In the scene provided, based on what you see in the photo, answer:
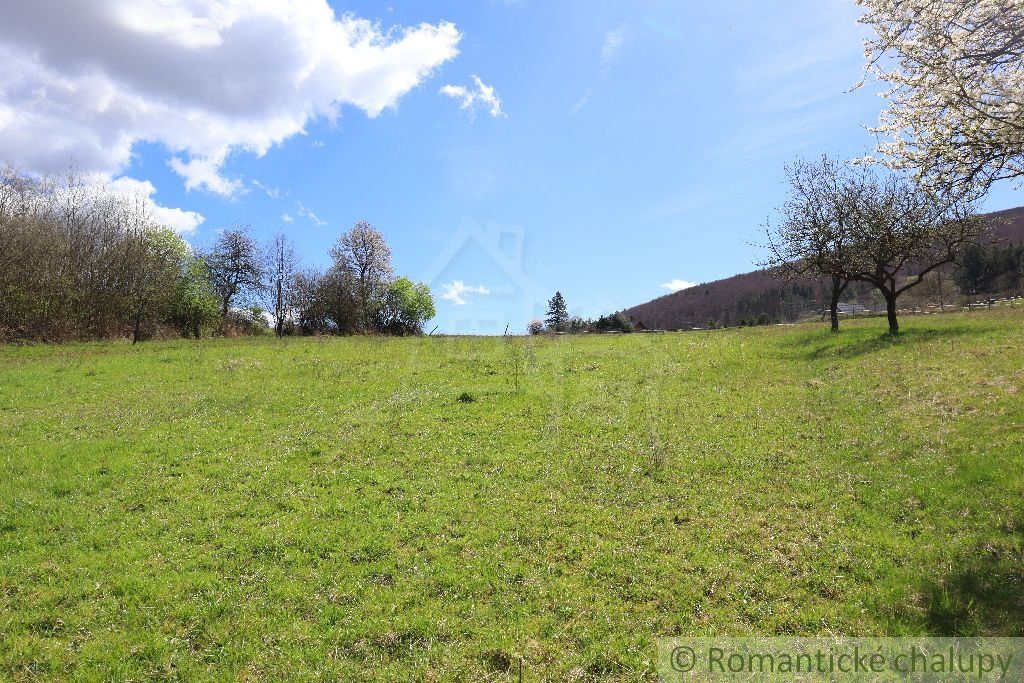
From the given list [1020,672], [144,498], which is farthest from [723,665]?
[144,498]

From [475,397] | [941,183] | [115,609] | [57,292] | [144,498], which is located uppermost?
[57,292]

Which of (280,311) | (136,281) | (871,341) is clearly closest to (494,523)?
(871,341)

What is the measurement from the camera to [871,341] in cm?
2898

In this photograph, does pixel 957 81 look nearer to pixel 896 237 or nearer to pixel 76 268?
pixel 896 237

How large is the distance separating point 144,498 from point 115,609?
4654mm

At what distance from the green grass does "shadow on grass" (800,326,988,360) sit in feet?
16.9

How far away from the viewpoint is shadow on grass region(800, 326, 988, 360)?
87.6 feet

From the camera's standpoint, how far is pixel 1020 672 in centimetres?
582

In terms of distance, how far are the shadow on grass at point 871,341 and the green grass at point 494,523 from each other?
5.15 metres

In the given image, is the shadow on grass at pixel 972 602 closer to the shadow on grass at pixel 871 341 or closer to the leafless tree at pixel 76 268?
the shadow on grass at pixel 871 341

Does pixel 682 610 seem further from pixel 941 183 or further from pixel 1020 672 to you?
pixel 941 183

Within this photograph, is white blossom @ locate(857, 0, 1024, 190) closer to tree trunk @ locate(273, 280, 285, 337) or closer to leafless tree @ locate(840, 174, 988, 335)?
leafless tree @ locate(840, 174, 988, 335)

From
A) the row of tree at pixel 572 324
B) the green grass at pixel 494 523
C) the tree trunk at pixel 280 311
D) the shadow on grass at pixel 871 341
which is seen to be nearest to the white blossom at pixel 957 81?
the green grass at pixel 494 523

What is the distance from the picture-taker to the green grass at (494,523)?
272 inches
